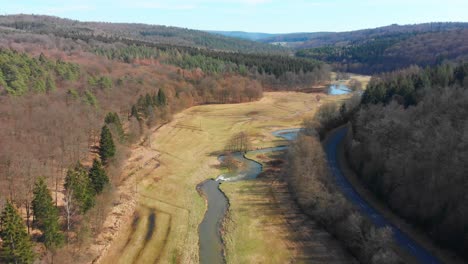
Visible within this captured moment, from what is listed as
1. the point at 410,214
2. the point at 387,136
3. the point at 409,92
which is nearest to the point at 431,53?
the point at 409,92

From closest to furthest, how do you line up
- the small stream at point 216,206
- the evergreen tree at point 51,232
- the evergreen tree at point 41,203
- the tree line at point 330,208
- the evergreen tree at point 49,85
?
the evergreen tree at point 51,232
the evergreen tree at point 41,203
the tree line at point 330,208
the small stream at point 216,206
the evergreen tree at point 49,85

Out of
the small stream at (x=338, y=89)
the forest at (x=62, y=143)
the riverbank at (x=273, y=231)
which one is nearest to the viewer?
the forest at (x=62, y=143)

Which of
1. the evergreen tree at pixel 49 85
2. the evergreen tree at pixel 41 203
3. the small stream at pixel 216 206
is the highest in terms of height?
the evergreen tree at pixel 49 85

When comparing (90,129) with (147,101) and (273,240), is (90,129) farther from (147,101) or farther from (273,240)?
(273,240)

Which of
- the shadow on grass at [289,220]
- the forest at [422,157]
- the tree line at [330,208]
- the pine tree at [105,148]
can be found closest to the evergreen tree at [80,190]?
the pine tree at [105,148]

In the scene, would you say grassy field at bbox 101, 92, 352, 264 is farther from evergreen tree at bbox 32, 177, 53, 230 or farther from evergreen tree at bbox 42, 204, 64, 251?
evergreen tree at bbox 32, 177, 53, 230

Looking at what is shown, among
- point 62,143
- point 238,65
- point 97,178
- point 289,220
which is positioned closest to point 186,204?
point 97,178

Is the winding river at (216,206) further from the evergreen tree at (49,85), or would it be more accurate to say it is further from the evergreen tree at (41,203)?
the evergreen tree at (49,85)
